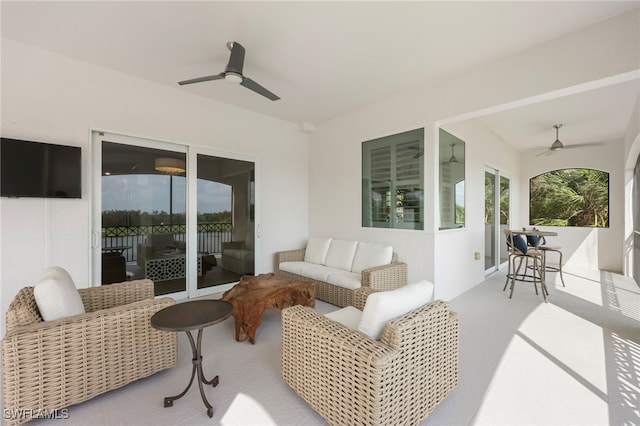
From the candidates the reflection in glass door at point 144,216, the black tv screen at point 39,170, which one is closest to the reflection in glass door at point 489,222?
the reflection in glass door at point 144,216

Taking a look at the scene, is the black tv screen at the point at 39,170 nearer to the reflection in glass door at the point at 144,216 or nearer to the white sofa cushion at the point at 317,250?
the reflection in glass door at the point at 144,216

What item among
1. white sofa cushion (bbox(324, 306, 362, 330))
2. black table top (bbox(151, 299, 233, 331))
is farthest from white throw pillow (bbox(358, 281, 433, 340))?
black table top (bbox(151, 299, 233, 331))

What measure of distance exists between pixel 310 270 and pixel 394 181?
1886 mm

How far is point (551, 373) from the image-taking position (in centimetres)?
216

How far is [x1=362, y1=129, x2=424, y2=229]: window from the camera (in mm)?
3766

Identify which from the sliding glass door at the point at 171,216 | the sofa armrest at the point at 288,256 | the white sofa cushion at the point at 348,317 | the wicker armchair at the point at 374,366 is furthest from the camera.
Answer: the sofa armrest at the point at 288,256

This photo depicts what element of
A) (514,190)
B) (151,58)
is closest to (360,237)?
(151,58)

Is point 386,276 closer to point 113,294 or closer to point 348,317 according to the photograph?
point 348,317

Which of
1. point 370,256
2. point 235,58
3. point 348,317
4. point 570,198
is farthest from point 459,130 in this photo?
point 570,198

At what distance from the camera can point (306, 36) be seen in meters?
2.61

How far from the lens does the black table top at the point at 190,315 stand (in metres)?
1.64

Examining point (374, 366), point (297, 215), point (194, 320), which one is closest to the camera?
point (374, 366)

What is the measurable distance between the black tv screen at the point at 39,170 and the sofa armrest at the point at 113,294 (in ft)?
4.35

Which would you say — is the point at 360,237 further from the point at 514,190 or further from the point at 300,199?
the point at 514,190
